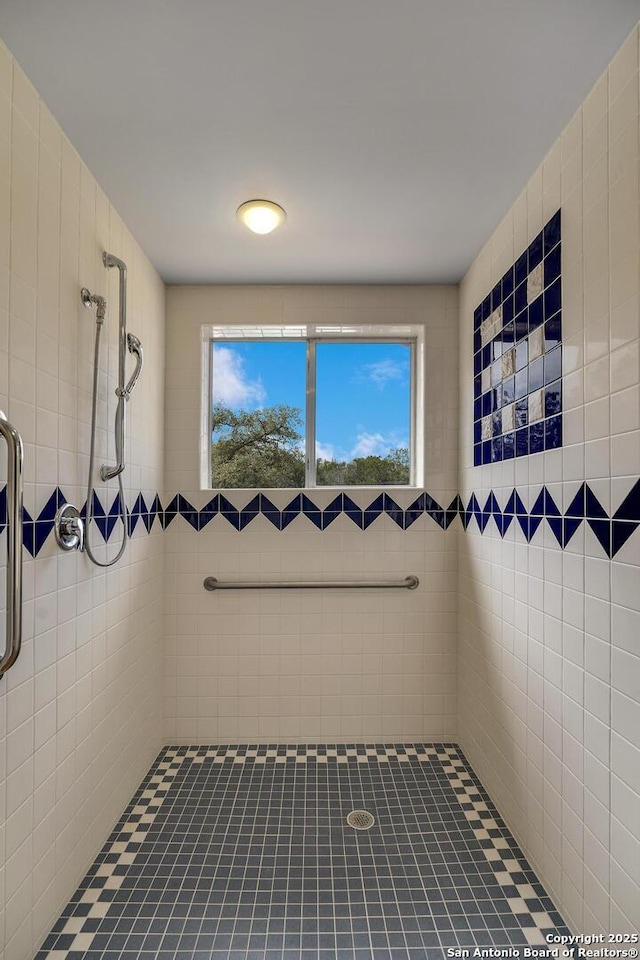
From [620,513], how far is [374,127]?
4.57ft

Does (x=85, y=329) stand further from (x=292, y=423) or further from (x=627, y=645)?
(x=627, y=645)

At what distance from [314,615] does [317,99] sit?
2.28 metres

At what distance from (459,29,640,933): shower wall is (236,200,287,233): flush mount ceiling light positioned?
0.95 m

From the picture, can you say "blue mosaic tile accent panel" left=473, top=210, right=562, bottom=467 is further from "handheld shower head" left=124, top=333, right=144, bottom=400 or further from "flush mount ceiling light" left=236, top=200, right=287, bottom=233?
"handheld shower head" left=124, top=333, right=144, bottom=400

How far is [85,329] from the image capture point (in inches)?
75.0

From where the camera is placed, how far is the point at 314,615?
2881 millimetres

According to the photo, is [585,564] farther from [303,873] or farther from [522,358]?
[303,873]

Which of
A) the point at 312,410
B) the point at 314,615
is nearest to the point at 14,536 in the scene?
the point at 314,615

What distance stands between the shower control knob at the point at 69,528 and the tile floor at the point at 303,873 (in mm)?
1172

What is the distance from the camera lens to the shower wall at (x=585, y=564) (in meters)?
1.34

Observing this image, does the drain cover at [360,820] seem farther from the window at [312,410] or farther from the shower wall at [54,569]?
the window at [312,410]

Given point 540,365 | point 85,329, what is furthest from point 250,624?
point 540,365

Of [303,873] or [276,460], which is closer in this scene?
[303,873]

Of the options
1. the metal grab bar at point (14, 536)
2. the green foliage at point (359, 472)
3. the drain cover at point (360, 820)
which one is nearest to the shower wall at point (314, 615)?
the green foliage at point (359, 472)
